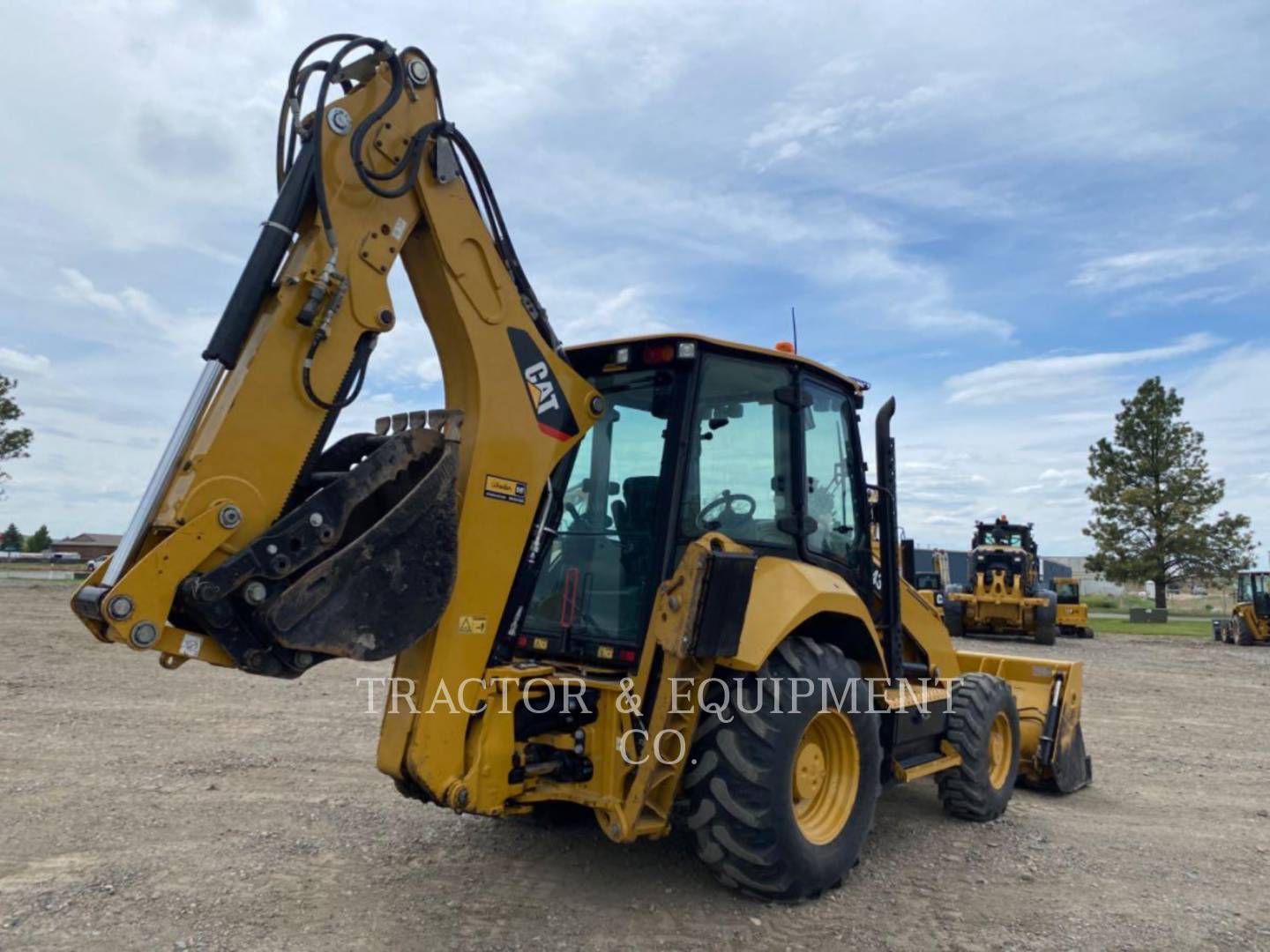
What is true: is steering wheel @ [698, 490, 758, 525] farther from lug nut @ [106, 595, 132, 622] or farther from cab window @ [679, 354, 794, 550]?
lug nut @ [106, 595, 132, 622]

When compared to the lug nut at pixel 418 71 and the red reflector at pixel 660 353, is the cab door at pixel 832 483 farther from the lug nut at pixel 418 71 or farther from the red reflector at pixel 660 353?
the lug nut at pixel 418 71

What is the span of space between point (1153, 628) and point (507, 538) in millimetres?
28799

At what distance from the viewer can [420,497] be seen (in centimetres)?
375

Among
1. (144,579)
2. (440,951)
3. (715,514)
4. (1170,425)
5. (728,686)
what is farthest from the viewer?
(1170,425)

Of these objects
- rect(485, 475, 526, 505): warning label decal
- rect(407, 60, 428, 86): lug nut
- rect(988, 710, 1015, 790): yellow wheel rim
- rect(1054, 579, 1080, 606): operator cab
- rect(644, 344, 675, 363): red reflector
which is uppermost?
rect(407, 60, 428, 86): lug nut

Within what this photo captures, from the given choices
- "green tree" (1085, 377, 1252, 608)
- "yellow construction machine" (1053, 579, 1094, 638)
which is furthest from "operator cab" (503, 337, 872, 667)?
"green tree" (1085, 377, 1252, 608)

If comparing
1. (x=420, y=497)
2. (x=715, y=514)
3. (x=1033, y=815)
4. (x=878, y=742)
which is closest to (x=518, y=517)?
→ (x=420, y=497)

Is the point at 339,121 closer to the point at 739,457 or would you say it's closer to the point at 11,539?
the point at 739,457

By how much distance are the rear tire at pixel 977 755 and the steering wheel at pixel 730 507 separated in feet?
7.57

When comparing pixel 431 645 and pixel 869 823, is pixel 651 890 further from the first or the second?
pixel 431 645

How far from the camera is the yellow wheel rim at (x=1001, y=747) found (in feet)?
20.8

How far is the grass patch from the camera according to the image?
2556 cm

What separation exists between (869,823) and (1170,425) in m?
35.4

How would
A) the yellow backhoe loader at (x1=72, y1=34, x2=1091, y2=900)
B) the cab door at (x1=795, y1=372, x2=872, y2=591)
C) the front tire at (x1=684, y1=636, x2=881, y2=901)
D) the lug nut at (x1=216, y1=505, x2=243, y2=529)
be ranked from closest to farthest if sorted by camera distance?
the lug nut at (x1=216, y1=505, x2=243, y2=529)
the yellow backhoe loader at (x1=72, y1=34, x2=1091, y2=900)
the front tire at (x1=684, y1=636, x2=881, y2=901)
the cab door at (x1=795, y1=372, x2=872, y2=591)
